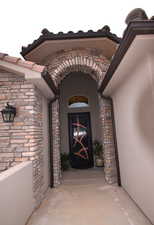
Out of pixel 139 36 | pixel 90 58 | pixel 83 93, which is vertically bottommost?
pixel 139 36

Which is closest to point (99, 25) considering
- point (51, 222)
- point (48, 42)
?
point (48, 42)

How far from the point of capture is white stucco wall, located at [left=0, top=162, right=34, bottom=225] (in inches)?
61.0

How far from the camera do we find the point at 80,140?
5.83 metres

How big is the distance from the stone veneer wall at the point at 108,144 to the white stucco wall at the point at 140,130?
86 cm

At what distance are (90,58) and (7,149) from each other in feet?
11.1

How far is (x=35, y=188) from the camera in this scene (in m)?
2.54

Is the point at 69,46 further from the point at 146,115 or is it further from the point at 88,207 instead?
the point at 88,207

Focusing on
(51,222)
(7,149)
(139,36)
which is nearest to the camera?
(139,36)

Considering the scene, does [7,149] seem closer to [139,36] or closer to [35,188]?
[35,188]

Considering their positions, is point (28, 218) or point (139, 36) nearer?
point (139, 36)

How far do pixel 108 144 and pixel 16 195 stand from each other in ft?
8.73

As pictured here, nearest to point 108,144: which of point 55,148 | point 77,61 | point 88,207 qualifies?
point 55,148

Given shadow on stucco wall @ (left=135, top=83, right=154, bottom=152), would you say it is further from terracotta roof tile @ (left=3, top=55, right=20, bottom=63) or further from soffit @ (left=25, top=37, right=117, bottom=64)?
soffit @ (left=25, top=37, right=117, bottom=64)

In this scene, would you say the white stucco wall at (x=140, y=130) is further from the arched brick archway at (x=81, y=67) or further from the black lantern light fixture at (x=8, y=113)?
the black lantern light fixture at (x=8, y=113)
